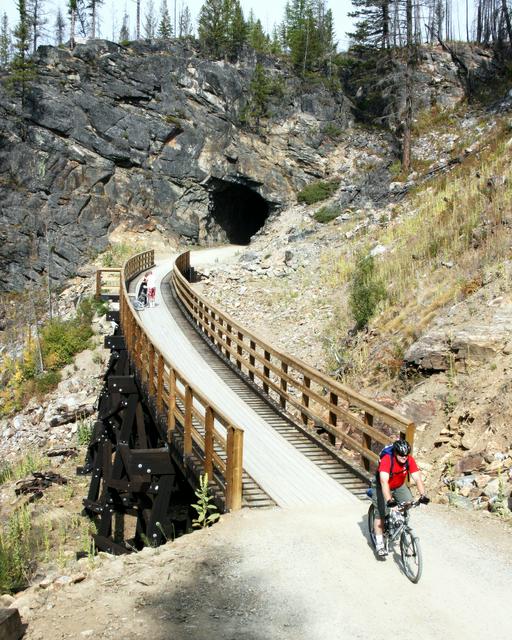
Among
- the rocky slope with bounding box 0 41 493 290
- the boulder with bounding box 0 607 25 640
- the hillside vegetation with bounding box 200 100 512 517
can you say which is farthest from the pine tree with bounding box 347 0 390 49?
the boulder with bounding box 0 607 25 640

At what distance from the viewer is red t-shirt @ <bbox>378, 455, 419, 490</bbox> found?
6.45 m

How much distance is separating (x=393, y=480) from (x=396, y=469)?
0.45 feet

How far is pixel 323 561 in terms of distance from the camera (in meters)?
6.45

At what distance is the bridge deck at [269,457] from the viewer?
28.2ft

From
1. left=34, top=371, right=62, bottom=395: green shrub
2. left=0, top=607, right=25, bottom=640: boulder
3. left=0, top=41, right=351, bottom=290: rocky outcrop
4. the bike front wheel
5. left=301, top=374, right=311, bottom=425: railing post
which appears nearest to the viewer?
left=0, top=607, right=25, bottom=640: boulder

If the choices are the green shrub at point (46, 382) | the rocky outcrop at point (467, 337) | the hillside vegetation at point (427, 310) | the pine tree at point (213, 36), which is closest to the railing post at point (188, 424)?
the hillside vegetation at point (427, 310)

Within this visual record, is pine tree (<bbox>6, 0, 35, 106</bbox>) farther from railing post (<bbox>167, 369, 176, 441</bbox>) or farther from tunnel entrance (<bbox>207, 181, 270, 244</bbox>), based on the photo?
railing post (<bbox>167, 369, 176, 441</bbox>)

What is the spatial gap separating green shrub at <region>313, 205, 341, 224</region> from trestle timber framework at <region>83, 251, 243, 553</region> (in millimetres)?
24984

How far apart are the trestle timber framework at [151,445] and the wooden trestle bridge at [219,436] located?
0.02 metres

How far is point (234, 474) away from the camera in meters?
7.94

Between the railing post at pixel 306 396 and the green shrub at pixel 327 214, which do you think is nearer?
the railing post at pixel 306 396

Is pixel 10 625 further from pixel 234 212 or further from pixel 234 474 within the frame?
pixel 234 212

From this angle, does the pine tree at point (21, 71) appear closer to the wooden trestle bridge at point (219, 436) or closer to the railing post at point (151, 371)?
the wooden trestle bridge at point (219, 436)

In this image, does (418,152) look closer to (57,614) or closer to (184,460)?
(184,460)
